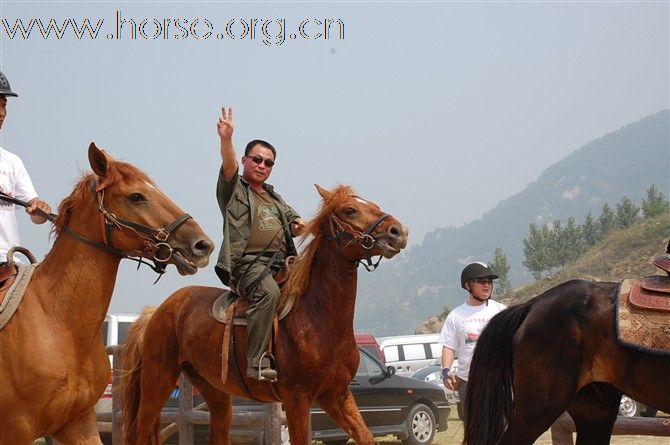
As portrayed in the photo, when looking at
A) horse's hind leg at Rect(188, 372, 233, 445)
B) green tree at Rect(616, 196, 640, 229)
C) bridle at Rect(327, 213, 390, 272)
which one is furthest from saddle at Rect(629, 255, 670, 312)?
green tree at Rect(616, 196, 640, 229)

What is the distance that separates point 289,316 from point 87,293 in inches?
94.2

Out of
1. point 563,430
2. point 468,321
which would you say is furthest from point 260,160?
point 563,430

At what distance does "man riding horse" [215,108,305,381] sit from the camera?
24.8 feet

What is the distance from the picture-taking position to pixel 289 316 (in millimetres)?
7730

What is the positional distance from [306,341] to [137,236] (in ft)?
7.59

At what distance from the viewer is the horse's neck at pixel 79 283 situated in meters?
5.65

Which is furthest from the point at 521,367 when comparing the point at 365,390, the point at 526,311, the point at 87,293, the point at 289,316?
the point at 365,390

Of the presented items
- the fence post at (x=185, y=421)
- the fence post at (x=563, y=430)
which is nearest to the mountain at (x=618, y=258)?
the fence post at (x=185, y=421)

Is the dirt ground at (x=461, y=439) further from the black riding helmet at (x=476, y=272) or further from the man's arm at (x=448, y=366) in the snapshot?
the black riding helmet at (x=476, y=272)

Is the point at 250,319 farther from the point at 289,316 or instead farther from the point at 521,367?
the point at 521,367

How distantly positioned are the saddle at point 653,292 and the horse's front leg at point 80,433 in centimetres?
396

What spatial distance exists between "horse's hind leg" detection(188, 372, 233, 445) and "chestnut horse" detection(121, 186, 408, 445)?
10 millimetres

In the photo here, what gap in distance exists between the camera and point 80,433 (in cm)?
556

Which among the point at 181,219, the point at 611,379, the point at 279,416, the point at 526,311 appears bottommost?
the point at 279,416
